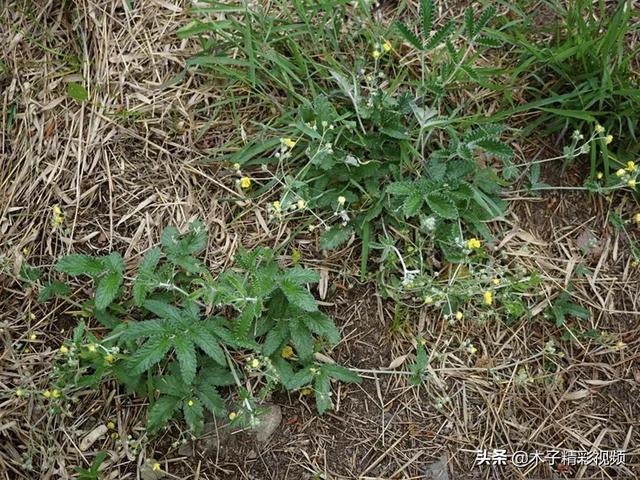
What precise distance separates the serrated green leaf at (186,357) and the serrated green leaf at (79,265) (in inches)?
16.9

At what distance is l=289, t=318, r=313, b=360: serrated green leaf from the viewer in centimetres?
237

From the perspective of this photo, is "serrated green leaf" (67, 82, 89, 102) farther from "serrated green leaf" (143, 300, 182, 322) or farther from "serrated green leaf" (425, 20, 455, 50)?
"serrated green leaf" (425, 20, 455, 50)

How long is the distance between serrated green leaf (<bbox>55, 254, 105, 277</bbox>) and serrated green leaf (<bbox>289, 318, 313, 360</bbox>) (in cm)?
73

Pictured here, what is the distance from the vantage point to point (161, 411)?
7.60 ft

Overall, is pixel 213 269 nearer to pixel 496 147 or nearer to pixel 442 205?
pixel 442 205

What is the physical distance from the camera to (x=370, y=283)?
2.56 meters

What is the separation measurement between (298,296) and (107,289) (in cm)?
69

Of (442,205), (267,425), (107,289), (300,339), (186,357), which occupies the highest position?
(442,205)

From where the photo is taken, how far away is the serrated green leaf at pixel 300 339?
7.77ft

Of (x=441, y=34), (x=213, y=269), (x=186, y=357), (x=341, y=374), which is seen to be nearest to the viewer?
(x=186, y=357)

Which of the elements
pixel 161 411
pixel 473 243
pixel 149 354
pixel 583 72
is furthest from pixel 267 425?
pixel 583 72

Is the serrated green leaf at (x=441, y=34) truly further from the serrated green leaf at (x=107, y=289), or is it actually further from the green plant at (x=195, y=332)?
the serrated green leaf at (x=107, y=289)

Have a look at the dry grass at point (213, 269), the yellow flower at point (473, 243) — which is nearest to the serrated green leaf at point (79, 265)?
the dry grass at point (213, 269)

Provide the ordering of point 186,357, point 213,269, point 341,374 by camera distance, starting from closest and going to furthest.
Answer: point 186,357 < point 341,374 < point 213,269
